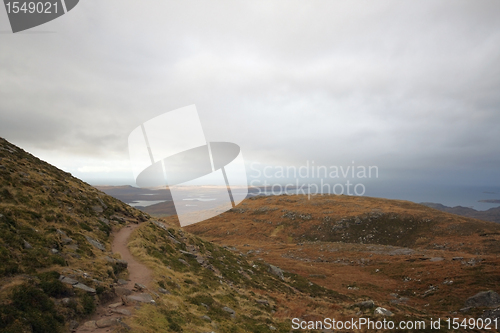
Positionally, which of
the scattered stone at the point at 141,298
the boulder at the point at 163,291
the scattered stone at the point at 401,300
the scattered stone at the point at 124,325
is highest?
the scattered stone at the point at 124,325

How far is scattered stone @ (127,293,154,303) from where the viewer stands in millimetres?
14088

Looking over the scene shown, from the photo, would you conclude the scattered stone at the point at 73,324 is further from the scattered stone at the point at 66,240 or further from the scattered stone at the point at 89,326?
the scattered stone at the point at 66,240

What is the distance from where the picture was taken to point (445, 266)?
40094 millimetres

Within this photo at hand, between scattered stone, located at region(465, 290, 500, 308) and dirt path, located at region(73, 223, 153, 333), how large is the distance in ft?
125

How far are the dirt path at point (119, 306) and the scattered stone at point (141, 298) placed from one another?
1.46ft

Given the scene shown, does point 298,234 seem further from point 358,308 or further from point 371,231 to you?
point 358,308

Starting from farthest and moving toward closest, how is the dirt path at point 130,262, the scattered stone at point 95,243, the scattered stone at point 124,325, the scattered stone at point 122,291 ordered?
the scattered stone at point 95,243 < the dirt path at point 130,262 < the scattered stone at point 122,291 < the scattered stone at point 124,325

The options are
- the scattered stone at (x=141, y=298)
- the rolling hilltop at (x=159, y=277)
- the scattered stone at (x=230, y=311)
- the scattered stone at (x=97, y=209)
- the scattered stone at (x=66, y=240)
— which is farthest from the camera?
the scattered stone at (x=97, y=209)

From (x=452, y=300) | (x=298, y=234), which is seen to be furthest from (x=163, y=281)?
(x=298, y=234)

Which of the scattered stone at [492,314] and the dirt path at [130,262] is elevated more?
the dirt path at [130,262]

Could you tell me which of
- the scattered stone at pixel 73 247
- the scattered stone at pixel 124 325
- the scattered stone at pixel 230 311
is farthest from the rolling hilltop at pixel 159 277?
the scattered stone at pixel 230 311

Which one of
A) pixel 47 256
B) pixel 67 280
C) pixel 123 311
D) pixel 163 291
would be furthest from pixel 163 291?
pixel 47 256

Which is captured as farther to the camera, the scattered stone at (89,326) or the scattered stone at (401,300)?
the scattered stone at (401,300)

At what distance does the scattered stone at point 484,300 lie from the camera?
26.6 metres
